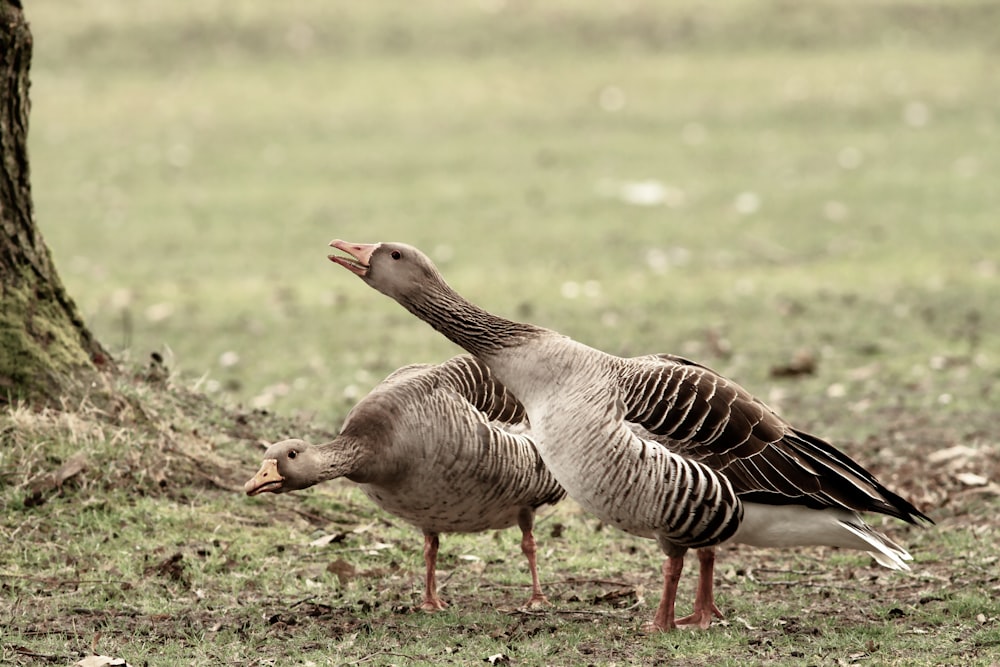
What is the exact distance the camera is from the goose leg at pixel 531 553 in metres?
6.61

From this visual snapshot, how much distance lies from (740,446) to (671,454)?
13.2 inches

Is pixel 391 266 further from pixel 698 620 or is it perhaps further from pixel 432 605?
pixel 698 620

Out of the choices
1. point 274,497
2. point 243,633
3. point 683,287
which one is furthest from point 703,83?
point 243,633

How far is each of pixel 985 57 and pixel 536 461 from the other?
21389 millimetres

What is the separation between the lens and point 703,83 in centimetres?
2417

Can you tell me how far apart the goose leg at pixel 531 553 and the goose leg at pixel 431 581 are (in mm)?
420

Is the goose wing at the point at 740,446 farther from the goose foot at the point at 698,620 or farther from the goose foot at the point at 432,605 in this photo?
the goose foot at the point at 432,605

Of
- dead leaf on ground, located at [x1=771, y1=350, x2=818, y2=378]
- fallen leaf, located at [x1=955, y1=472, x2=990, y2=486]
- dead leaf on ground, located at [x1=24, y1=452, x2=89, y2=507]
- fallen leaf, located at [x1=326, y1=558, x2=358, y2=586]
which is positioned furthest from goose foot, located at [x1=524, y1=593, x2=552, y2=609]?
dead leaf on ground, located at [x1=771, y1=350, x2=818, y2=378]

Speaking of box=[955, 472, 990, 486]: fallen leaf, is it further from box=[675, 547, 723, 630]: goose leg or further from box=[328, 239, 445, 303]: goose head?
box=[328, 239, 445, 303]: goose head

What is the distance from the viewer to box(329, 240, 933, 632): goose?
5.88 m

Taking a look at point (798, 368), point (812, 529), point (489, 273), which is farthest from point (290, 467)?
point (489, 273)

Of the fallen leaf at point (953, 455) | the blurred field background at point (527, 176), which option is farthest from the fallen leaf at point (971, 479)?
the blurred field background at point (527, 176)

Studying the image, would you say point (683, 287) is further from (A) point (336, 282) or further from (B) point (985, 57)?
(B) point (985, 57)

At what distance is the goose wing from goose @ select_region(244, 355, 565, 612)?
29.3 inches
